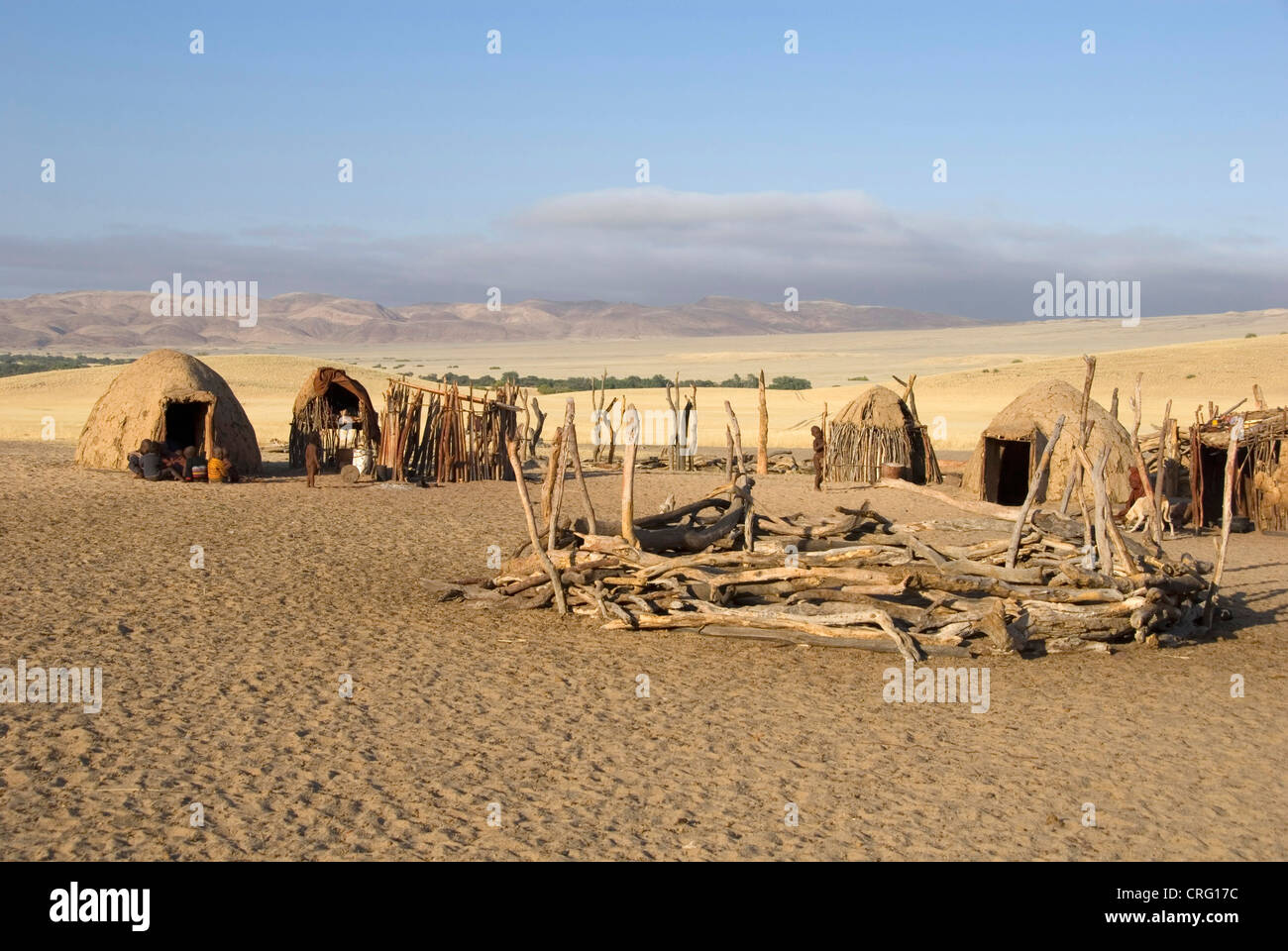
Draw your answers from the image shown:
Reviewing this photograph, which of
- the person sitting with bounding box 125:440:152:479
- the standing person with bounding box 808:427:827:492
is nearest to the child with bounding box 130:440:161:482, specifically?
the person sitting with bounding box 125:440:152:479

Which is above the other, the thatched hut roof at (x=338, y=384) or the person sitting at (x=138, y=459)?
the thatched hut roof at (x=338, y=384)

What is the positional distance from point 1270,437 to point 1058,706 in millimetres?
10129

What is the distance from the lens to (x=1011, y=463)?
2089cm

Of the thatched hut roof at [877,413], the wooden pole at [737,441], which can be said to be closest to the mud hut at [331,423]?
the wooden pole at [737,441]

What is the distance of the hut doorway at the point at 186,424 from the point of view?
19.4 meters

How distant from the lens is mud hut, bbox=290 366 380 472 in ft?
68.1

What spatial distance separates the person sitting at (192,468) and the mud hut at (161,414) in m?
0.29

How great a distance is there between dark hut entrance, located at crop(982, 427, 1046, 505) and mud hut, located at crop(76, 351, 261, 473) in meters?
12.7

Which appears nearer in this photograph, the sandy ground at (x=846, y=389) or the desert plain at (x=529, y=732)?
the desert plain at (x=529, y=732)

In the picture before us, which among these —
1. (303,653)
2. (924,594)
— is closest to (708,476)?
(924,594)

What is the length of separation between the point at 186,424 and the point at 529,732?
17549 mm

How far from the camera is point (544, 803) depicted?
5684 millimetres

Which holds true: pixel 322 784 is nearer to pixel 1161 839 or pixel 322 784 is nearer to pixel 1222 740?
pixel 1161 839
